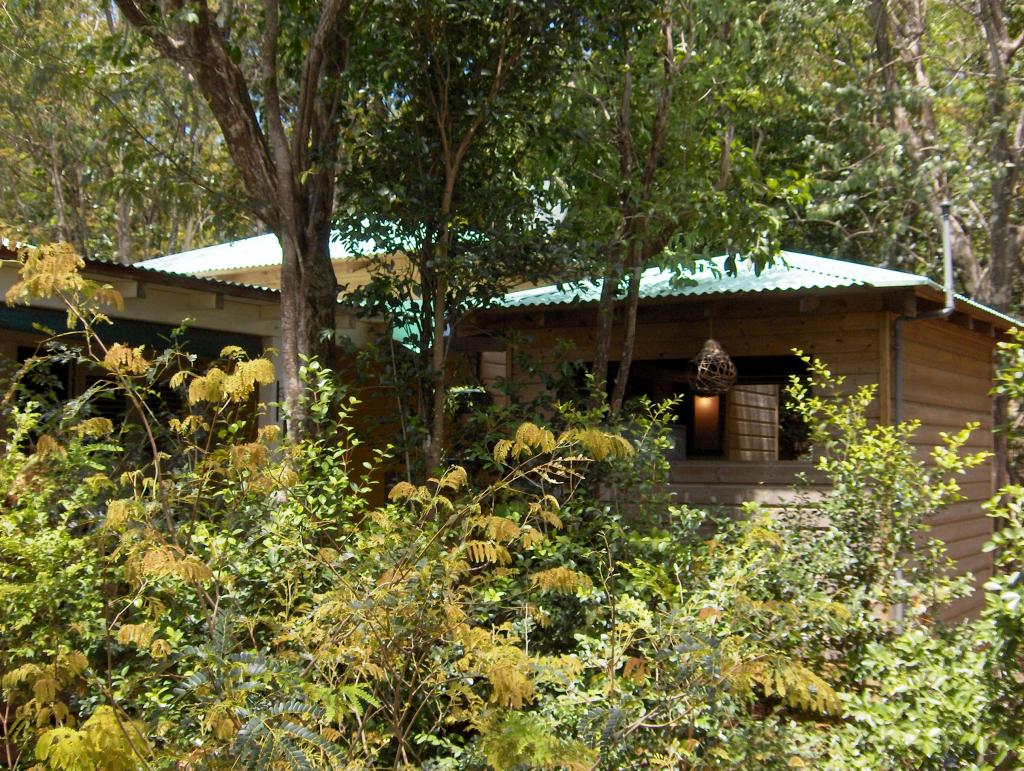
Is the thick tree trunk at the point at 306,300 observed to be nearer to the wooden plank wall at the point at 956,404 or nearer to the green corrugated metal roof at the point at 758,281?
the green corrugated metal roof at the point at 758,281

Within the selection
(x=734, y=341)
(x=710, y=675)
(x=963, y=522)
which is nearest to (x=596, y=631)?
(x=710, y=675)

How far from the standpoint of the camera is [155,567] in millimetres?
3158

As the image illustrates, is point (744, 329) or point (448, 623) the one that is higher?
point (744, 329)

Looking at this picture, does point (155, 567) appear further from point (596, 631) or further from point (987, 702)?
point (987, 702)

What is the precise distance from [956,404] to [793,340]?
222 cm

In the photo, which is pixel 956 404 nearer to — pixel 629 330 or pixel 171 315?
pixel 629 330

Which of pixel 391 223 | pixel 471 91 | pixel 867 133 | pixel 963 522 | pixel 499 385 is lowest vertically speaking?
pixel 963 522

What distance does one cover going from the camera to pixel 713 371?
823 cm

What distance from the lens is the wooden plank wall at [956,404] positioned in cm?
893

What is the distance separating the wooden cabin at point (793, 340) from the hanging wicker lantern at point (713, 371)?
56 cm

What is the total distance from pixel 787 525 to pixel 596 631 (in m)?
1.41

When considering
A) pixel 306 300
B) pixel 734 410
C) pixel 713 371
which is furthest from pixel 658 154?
pixel 734 410

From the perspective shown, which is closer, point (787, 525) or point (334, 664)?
point (334, 664)

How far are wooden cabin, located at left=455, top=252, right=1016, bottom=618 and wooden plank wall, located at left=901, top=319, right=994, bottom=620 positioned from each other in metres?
0.02
